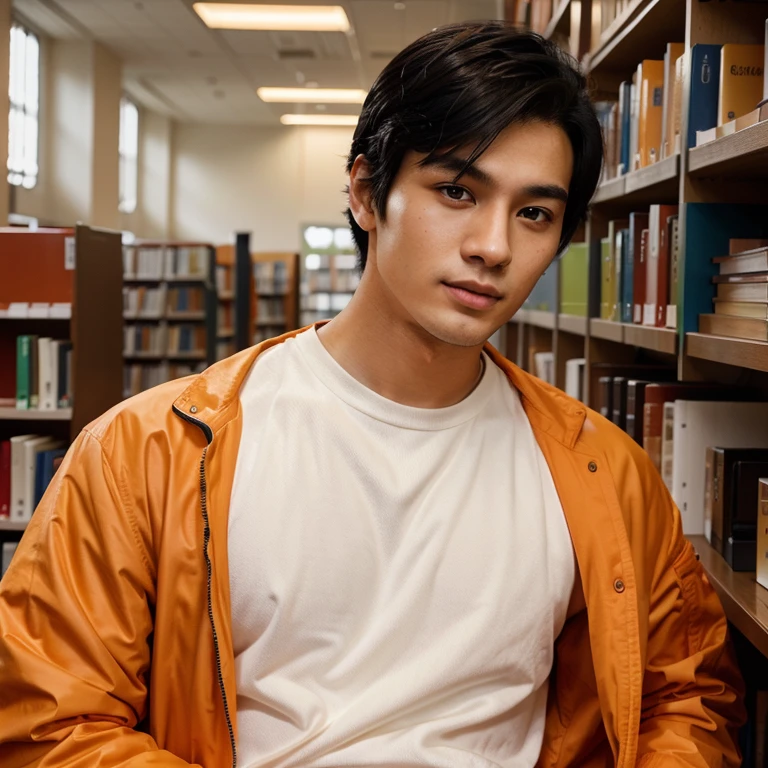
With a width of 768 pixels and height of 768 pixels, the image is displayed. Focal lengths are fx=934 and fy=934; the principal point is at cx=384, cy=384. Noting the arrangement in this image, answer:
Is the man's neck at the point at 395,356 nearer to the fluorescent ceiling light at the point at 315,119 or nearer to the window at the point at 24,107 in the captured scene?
the window at the point at 24,107

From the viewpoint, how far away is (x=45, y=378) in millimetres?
3902

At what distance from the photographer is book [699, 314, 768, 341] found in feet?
5.06

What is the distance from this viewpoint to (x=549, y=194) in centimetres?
122

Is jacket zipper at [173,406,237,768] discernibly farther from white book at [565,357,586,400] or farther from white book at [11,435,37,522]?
white book at [11,435,37,522]

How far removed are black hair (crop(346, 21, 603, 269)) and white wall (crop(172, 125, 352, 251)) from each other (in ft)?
44.8

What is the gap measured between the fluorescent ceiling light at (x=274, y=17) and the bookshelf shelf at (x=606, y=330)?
6649 millimetres

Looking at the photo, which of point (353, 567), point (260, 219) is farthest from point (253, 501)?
point (260, 219)

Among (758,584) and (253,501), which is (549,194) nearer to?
(253,501)

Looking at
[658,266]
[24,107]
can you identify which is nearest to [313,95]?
[24,107]

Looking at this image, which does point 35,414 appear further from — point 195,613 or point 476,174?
point 476,174

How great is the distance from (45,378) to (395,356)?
297 centimetres

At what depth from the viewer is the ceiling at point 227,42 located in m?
8.82

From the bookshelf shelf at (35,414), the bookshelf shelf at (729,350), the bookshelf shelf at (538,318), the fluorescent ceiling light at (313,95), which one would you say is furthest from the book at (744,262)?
the fluorescent ceiling light at (313,95)

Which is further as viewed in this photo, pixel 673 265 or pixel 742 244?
pixel 673 265
